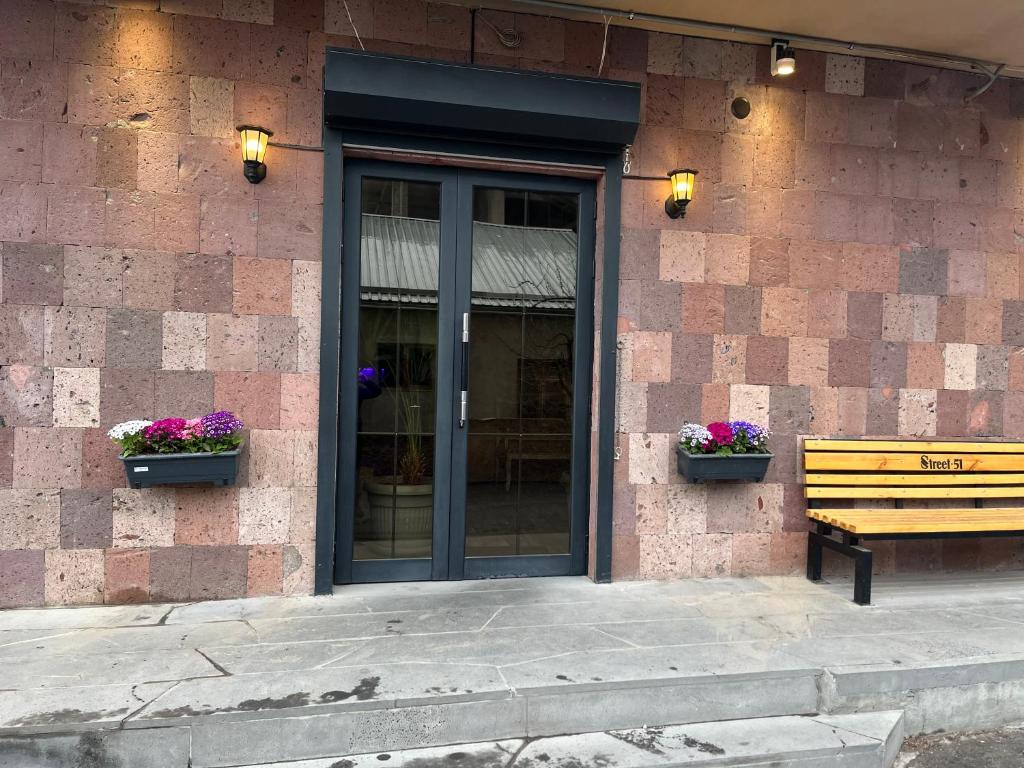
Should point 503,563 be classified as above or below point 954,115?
below

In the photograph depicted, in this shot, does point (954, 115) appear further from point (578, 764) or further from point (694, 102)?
point (578, 764)

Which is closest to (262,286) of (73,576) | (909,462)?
(73,576)

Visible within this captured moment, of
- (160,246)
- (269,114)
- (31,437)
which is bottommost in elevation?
(31,437)

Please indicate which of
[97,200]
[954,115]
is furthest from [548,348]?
[954,115]

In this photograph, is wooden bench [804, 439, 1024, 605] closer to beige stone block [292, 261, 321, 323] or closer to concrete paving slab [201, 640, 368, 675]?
concrete paving slab [201, 640, 368, 675]

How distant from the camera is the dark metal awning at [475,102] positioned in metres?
4.15

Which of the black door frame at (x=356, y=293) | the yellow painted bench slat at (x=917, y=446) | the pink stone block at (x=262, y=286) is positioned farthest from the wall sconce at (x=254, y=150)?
the yellow painted bench slat at (x=917, y=446)

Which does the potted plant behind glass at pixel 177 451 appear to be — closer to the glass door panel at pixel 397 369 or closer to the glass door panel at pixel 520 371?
the glass door panel at pixel 397 369

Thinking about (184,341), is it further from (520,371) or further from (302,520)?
(520,371)

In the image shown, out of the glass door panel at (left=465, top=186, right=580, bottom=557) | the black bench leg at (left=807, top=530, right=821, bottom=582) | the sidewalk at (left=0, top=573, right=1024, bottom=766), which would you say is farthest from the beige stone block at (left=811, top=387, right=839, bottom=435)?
the glass door panel at (left=465, top=186, right=580, bottom=557)

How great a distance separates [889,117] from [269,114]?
15.1ft

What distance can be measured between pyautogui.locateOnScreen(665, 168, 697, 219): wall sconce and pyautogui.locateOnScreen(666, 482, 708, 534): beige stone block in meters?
1.99

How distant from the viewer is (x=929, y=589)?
4.77 m

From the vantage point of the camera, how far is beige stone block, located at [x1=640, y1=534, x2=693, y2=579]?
474cm
